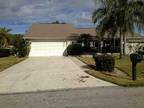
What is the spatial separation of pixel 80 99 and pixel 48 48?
3056 centimetres

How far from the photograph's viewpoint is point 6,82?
624 inches

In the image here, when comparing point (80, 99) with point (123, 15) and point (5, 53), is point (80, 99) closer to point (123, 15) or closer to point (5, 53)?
point (123, 15)

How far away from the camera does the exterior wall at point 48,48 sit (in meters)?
40.7

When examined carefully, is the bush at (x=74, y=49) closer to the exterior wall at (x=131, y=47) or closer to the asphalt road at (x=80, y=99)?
the exterior wall at (x=131, y=47)

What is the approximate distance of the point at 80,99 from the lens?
10.7 meters

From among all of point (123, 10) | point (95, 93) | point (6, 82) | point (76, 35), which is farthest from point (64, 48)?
point (95, 93)

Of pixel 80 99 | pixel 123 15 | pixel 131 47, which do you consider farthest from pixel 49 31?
pixel 80 99

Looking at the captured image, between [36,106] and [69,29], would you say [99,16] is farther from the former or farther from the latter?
[36,106]

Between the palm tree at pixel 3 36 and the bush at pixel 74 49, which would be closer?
the bush at pixel 74 49

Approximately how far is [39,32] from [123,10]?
13.7 metres

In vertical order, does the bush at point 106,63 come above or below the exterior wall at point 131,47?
above

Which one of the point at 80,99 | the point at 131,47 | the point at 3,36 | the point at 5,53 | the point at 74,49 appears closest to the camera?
the point at 80,99

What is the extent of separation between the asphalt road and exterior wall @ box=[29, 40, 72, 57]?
28.0 meters

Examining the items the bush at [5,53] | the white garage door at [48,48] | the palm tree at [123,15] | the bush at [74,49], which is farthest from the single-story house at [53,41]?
the palm tree at [123,15]
